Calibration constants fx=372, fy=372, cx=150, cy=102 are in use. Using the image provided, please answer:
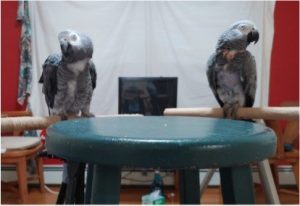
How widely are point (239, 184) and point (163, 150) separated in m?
0.16

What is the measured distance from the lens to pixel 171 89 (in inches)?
107

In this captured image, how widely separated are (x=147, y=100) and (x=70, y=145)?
219cm

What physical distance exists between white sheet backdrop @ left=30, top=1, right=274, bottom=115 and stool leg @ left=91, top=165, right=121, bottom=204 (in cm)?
226

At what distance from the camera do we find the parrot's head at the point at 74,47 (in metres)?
1.36

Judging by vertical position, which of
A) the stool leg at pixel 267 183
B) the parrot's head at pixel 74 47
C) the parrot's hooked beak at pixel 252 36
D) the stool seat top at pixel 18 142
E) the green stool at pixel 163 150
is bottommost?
the stool seat top at pixel 18 142

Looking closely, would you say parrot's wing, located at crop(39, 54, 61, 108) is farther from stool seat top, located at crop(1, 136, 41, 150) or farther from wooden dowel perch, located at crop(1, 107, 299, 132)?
stool seat top, located at crop(1, 136, 41, 150)

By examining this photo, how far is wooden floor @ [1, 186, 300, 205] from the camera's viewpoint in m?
2.51

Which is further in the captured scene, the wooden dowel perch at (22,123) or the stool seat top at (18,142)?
the stool seat top at (18,142)

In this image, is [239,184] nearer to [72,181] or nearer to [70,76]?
[72,181]

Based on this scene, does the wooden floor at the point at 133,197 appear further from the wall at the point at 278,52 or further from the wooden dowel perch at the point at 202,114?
the wooden dowel perch at the point at 202,114

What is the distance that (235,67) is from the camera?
156cm

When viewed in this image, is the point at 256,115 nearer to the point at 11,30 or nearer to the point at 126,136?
the point at 126,136

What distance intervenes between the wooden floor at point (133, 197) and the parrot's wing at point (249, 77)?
103cm

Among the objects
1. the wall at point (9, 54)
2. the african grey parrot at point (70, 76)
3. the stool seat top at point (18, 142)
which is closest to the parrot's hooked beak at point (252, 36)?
the african grey parrot at point (70, 76)
